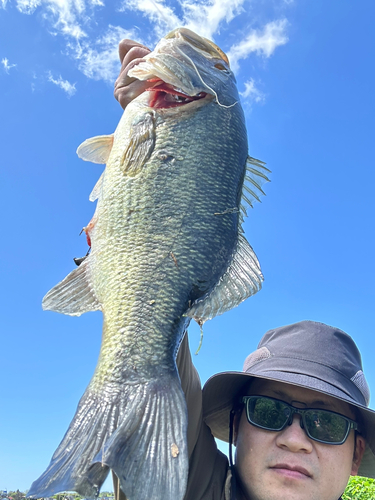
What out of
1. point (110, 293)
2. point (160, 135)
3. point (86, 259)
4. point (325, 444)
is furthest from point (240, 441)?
point (160, 135)

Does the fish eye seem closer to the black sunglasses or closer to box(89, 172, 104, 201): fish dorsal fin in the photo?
box(89, 172, 104, 201): fish dorsal fin

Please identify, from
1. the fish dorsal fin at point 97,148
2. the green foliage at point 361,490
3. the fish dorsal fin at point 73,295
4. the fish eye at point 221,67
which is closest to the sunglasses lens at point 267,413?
the fish dorsal fin at point 73,295

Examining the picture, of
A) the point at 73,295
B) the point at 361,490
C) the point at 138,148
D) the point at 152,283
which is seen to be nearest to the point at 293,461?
the point at 152,283

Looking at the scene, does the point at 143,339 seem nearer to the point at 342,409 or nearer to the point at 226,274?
the point at 226,274

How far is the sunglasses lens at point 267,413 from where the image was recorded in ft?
8.01

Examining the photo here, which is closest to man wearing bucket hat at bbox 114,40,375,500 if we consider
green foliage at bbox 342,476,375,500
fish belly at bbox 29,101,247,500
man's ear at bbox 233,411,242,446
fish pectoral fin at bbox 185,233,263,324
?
man's ear at bbox 233,411,242,446

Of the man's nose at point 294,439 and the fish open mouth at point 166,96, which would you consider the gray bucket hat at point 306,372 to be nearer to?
the man's nose at point 294,439

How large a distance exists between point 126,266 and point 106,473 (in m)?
0.91

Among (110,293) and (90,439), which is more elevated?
(110,293)

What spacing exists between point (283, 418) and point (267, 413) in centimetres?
10

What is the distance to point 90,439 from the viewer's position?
160cm

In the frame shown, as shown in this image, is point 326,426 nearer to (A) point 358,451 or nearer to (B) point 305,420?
(B) point 305,420

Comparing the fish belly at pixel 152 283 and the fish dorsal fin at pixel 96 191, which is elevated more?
the fish dorsal fin at pixel 96 191

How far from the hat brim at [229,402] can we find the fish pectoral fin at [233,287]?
63cm
